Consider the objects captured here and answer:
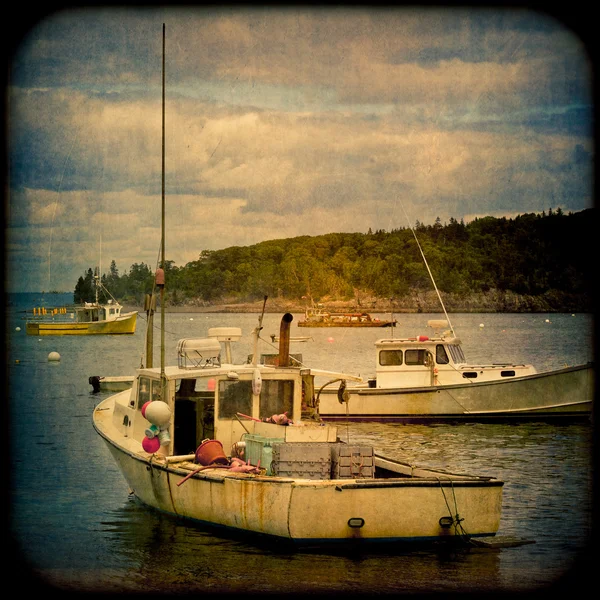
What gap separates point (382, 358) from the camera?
27.9m

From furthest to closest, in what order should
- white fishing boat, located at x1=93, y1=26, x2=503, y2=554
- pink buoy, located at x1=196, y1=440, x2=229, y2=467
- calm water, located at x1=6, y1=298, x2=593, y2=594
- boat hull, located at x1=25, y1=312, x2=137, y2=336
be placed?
boat hull, located at x1=25, y1=312, x2=137, y2=336 → pink buoy, located at x1=196, y1=440, x2=229, y2=467 → calm water, located at x1=6, y1=298, x2=593, y2=594 → white fishing boat, located at x1=93, y1=26, x2=503, y2=554

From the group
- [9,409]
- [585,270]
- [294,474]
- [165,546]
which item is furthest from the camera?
[585,270]

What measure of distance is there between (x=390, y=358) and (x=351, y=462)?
1502 cm

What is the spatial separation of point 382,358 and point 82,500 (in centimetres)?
1111

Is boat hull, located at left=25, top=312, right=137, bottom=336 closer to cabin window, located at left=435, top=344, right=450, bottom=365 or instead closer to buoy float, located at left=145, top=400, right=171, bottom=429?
cabin window, located at left=435, top=344, right=450, bottom=365

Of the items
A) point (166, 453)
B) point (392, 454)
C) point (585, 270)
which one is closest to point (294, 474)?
point (166, 453)

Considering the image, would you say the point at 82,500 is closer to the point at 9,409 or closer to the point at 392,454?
the point at 392,454

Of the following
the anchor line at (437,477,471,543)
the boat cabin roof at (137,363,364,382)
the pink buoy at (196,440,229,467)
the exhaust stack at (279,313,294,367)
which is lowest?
the anchor line at (437,477,471,543)

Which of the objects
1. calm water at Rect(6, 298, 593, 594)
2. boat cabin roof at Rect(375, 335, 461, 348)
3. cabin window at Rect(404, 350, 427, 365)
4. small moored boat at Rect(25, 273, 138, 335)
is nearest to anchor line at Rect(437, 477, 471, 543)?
calm water at Rect(6, 298, 593, 594)

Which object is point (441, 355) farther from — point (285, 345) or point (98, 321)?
point (98, 321)

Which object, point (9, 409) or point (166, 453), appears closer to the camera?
point (166, 453)

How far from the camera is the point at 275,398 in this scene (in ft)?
50.1

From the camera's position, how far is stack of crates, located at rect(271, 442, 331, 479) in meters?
13.1

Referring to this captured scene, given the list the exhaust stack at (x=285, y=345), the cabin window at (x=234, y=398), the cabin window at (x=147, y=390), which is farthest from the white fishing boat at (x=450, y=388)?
the cabin window at (x=234, y=398)
